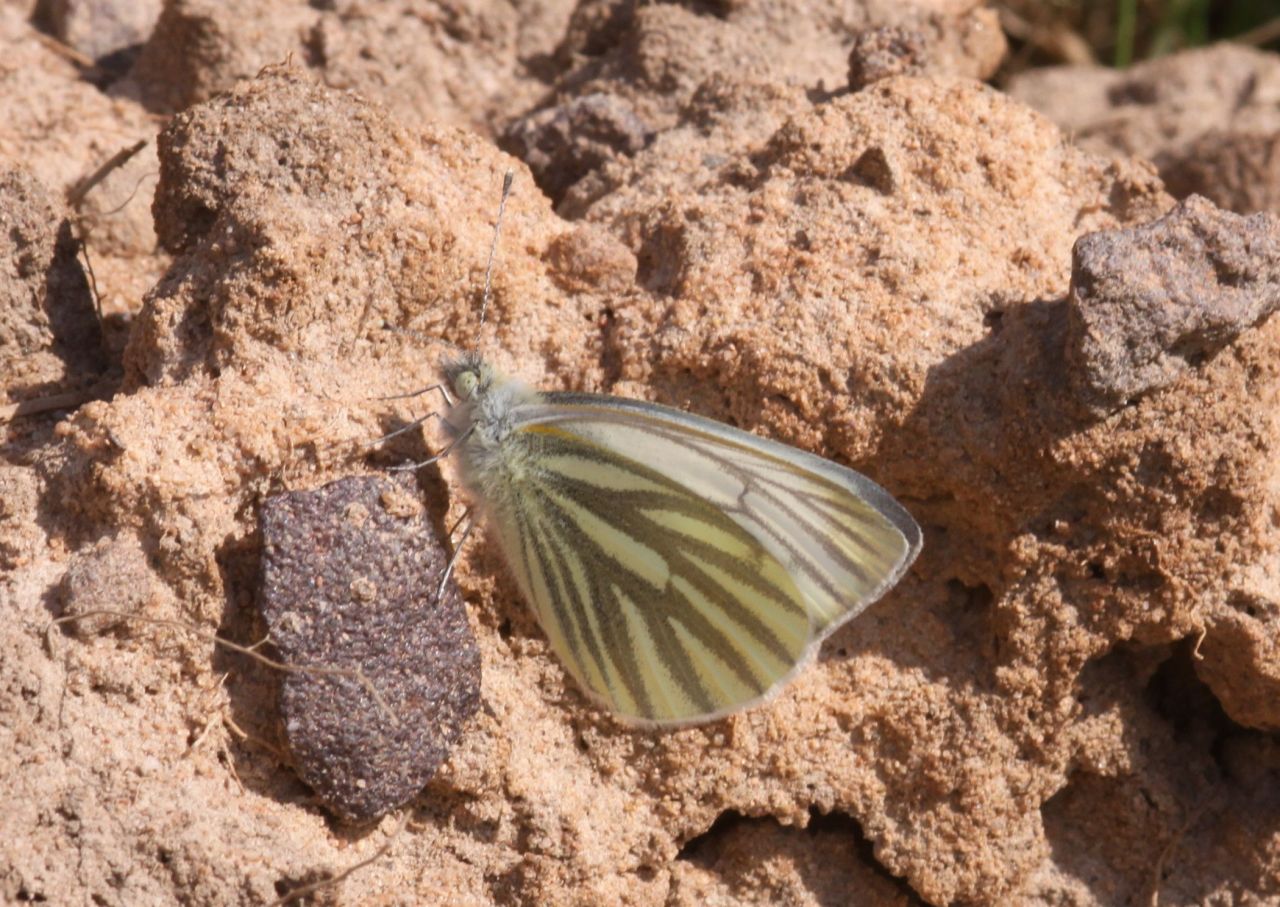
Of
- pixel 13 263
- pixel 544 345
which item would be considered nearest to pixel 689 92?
pixel 544 345

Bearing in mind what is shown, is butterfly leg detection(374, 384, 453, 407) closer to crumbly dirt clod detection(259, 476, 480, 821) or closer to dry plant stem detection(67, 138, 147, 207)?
crumbly dirt clod detection(259, 476, 480, 821)

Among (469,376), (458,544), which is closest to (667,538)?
(458,544)

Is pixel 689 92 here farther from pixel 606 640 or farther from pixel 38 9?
pixel 38 9

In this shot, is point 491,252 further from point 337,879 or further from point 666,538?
point 337,879

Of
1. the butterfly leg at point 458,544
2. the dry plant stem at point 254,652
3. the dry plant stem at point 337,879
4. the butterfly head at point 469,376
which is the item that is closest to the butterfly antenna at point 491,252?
the butterfly head at point 469,376

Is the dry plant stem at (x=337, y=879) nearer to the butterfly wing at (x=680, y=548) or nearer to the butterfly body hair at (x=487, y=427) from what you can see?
the butterfly wing at (x=680, y=548)

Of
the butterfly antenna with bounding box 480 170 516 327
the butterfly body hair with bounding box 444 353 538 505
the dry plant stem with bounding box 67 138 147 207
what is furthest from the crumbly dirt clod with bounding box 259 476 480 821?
the dry plant stem with bounding box 67 138 147 207
